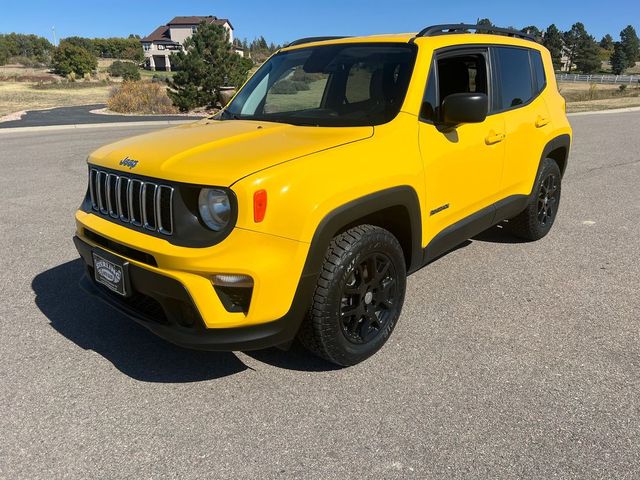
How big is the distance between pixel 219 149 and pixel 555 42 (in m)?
117

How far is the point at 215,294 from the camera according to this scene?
2.41 m

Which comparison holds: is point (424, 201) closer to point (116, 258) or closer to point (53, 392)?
A: point (116, 258)

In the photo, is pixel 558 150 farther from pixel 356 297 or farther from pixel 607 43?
pixel 607 43

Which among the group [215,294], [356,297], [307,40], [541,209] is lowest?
[541,209]

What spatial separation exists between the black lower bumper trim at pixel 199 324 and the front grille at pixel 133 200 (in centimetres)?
26

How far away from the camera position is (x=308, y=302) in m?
2.59

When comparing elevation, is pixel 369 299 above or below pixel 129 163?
below

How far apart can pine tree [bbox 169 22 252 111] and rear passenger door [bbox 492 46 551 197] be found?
68.0 ft

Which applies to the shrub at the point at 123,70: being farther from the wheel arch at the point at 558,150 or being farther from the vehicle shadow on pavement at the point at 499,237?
the wheel arch at the point at 558,150

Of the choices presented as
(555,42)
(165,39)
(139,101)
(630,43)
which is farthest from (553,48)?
(139,101)

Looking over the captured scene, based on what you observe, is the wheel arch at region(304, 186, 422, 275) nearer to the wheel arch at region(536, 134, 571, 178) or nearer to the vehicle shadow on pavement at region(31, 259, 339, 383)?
the vehicle shadow on pavement at region(31, 259, 339, 383)

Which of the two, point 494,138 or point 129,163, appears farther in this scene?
point 494,138

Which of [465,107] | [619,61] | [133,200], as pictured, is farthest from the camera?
[619,61]

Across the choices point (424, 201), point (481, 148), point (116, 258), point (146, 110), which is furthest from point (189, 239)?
point (146, 110)
